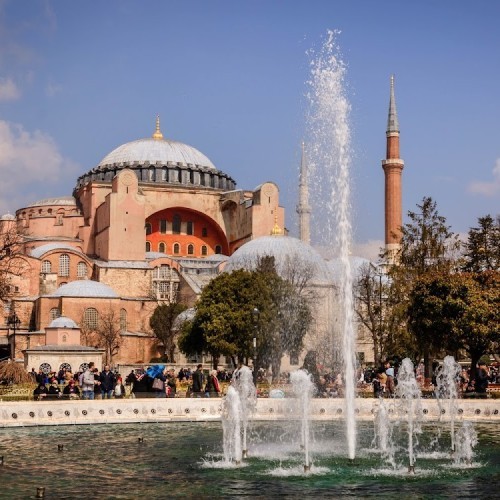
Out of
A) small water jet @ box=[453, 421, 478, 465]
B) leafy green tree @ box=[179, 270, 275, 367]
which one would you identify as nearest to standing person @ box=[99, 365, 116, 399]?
small water jet @ box=[453, 421, 478, 465]

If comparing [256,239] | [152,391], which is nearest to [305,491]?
[152,391]

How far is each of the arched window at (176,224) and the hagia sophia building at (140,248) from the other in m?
0.07

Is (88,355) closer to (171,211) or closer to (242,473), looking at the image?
(171,211)

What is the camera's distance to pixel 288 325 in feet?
126

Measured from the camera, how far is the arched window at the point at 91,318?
45.8 meters

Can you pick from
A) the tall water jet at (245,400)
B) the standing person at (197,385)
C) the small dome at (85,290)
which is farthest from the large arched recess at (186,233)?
the tall water jet at (245,400)

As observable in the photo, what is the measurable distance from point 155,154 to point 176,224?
19.0ft

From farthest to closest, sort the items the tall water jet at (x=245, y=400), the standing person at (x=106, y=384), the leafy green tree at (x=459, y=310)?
the leafy green tree at (x=459, y=310) < the standing person at (x=106, y=384) < the tall water jet at (x=245, y=400)

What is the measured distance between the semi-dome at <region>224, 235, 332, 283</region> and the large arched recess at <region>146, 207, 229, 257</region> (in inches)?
310

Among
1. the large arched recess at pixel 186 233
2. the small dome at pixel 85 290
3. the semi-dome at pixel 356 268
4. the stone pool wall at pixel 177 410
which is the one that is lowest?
the stone pool wall at pixel 177 410

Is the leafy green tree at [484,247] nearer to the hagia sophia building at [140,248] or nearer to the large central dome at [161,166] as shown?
the hagia sophia building at [140,248]

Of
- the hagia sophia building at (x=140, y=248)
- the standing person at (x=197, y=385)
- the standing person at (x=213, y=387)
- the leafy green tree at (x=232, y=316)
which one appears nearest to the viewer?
the standing person at (x=213, y=387)

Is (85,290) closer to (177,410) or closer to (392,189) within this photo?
(392,189)

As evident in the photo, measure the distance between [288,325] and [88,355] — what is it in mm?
8400
